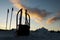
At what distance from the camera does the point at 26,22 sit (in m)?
32.6

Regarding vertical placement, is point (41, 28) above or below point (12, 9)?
below

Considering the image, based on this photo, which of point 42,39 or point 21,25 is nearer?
point 42,39

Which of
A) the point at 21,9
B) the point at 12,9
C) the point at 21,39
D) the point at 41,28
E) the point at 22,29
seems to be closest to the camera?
the point at 21,39

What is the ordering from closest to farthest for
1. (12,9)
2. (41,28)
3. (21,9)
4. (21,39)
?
(21,39) < (21,9) < (12,9) < (41,28)

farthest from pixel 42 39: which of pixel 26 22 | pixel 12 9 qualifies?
pixel 12 9

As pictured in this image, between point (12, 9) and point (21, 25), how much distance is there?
8.81m

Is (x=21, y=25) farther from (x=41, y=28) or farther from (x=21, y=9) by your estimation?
(x=41, y=28)


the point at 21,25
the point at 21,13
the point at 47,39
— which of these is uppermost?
the point at 21,13

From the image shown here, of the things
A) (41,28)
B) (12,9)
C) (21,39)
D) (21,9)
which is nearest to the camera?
(21,39)

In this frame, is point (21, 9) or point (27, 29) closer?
point (27, 29)

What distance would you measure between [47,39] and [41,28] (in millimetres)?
16070

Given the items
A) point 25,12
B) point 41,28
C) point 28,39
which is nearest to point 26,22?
point 25,12

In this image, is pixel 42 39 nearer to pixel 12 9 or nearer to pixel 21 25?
pixel 21 25

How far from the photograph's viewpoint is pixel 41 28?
43125 millimetres
